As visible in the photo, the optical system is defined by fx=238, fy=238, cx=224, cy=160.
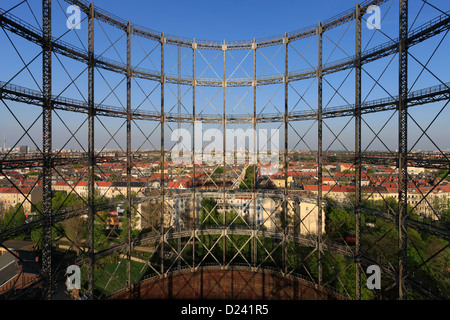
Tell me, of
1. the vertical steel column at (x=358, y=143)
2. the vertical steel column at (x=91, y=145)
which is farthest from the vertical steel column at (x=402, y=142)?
the vertical steel column at (x=91, y=145)

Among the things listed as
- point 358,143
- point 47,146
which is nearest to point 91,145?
point 47,146

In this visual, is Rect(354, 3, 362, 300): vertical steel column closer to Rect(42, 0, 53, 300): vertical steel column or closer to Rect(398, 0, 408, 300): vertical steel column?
Rect(398, 0, 408, 300): vertical steel column

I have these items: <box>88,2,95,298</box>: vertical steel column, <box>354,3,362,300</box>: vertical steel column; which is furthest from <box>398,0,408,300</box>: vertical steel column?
<box>88,2,95,298</box>: vertical steel column

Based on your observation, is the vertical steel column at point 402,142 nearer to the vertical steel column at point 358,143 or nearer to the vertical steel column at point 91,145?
the vertical steel column at point 358,143

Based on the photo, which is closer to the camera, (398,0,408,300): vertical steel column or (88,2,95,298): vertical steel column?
(398,0,408,300): vertical steel column

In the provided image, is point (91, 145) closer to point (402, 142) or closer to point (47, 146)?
point (47, 146)
